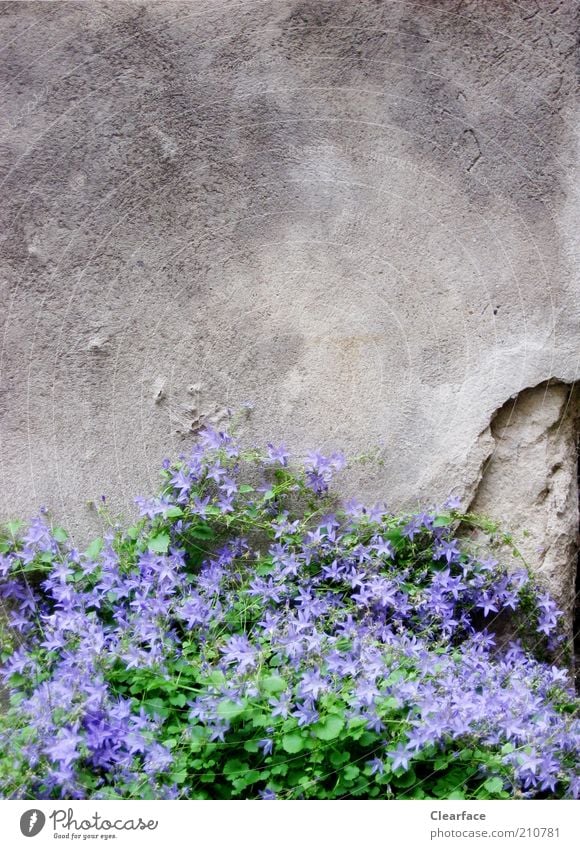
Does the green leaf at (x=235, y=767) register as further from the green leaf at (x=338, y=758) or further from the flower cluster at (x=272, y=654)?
the green leaf at (x=338, y=758)

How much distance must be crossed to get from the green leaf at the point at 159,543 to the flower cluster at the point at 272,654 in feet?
0.08

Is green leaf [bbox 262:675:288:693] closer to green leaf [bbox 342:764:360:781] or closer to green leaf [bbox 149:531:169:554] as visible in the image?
green leaf [bbox 342:764:360:781]

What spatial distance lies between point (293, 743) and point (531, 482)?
3.32 feet

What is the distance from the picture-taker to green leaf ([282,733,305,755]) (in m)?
1.81

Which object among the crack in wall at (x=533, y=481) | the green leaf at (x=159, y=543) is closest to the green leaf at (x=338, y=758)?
the green leaf at (x=159, y=543)

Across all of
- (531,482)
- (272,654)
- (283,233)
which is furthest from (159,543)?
(531,482)

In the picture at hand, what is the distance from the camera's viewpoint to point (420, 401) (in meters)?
2.32

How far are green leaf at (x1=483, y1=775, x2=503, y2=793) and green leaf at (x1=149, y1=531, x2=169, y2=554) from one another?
95 cm

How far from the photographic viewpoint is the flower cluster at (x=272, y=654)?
6.07 ft

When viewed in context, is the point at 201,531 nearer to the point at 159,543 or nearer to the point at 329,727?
the point at 159,543

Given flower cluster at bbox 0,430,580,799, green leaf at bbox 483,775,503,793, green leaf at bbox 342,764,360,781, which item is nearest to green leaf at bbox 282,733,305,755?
flower cluster at bbox 0,430,580,799

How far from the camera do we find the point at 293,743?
1824 millimetres

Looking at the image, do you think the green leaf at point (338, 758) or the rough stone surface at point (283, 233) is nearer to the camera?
the green leaf at point (338, 758)

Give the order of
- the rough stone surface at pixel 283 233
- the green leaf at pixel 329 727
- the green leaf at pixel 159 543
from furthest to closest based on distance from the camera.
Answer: the rough stone surface at pixel 283 233, the green leaf at pixel 159 543, the green leaf at pixel 329 727
